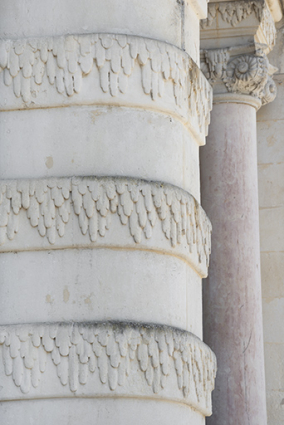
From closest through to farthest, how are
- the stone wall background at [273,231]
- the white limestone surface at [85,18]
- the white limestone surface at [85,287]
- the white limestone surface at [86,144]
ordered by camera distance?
the white limestone surface at [85,287] < the white limestone surface at [86,144] < the white limestone surface at [85,18] < the stone wall background at [273,231]

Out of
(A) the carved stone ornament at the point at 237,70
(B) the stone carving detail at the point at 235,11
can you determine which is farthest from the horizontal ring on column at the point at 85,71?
(B) the stone carving detail at the point at 235,11

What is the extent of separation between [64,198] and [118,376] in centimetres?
98

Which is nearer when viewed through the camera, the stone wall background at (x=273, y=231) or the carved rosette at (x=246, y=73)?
the carved rosette at (x=246, y=73)

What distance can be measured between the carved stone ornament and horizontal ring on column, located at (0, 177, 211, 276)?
3523mm

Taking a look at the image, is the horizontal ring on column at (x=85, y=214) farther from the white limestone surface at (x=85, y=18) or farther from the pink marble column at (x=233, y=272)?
the pink marble column at (x=233, y=272)

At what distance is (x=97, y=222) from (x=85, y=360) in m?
0.73

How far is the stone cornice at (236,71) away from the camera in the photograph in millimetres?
8359

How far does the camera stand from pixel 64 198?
499cm

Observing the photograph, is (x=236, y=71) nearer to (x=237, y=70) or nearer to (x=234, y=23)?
(x=237, y=70)

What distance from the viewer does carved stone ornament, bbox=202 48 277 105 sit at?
836 cm

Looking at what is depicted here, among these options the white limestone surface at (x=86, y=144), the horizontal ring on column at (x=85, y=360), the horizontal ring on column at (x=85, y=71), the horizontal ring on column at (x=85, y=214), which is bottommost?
the horizontal ring on column at (x=85, y=360)

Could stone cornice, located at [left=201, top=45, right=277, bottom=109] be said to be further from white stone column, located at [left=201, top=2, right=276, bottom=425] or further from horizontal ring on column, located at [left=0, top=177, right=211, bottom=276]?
horizontal ring on column, located at [left=0, top=177, right=211, bottom=276]

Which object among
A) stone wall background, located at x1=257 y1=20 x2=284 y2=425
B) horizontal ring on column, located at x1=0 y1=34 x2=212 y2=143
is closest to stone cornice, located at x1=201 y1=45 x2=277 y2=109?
stone wall background, located at x1=257 y1=20 x2=284 y2=425

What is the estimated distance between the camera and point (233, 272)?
8.03 metres
